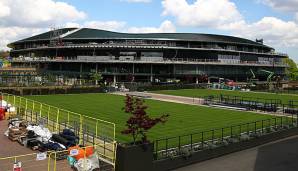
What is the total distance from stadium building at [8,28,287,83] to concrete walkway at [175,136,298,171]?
67.6 m

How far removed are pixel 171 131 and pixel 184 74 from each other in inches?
2889

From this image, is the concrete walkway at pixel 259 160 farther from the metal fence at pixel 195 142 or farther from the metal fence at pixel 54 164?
the metal fence at pixel 54 164

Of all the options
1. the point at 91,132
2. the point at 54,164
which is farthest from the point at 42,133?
the point at 54,164

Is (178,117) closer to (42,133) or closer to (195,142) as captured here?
(195,142)

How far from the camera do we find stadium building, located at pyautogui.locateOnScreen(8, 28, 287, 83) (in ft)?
324

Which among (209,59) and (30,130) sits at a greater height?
(209,59)

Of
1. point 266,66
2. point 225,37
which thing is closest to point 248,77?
point 266,66

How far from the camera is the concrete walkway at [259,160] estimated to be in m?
20.5

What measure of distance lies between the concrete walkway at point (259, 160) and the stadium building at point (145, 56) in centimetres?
6761

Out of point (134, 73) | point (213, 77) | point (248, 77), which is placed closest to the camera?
point (134, 73)

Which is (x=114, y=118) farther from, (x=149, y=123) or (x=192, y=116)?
(x=149, y=123)

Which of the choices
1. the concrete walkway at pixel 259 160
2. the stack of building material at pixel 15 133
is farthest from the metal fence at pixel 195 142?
the stack of building material at pixel 15 133

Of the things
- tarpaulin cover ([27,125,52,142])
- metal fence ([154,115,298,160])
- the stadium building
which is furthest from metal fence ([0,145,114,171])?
the stadium building

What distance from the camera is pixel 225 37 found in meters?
128
